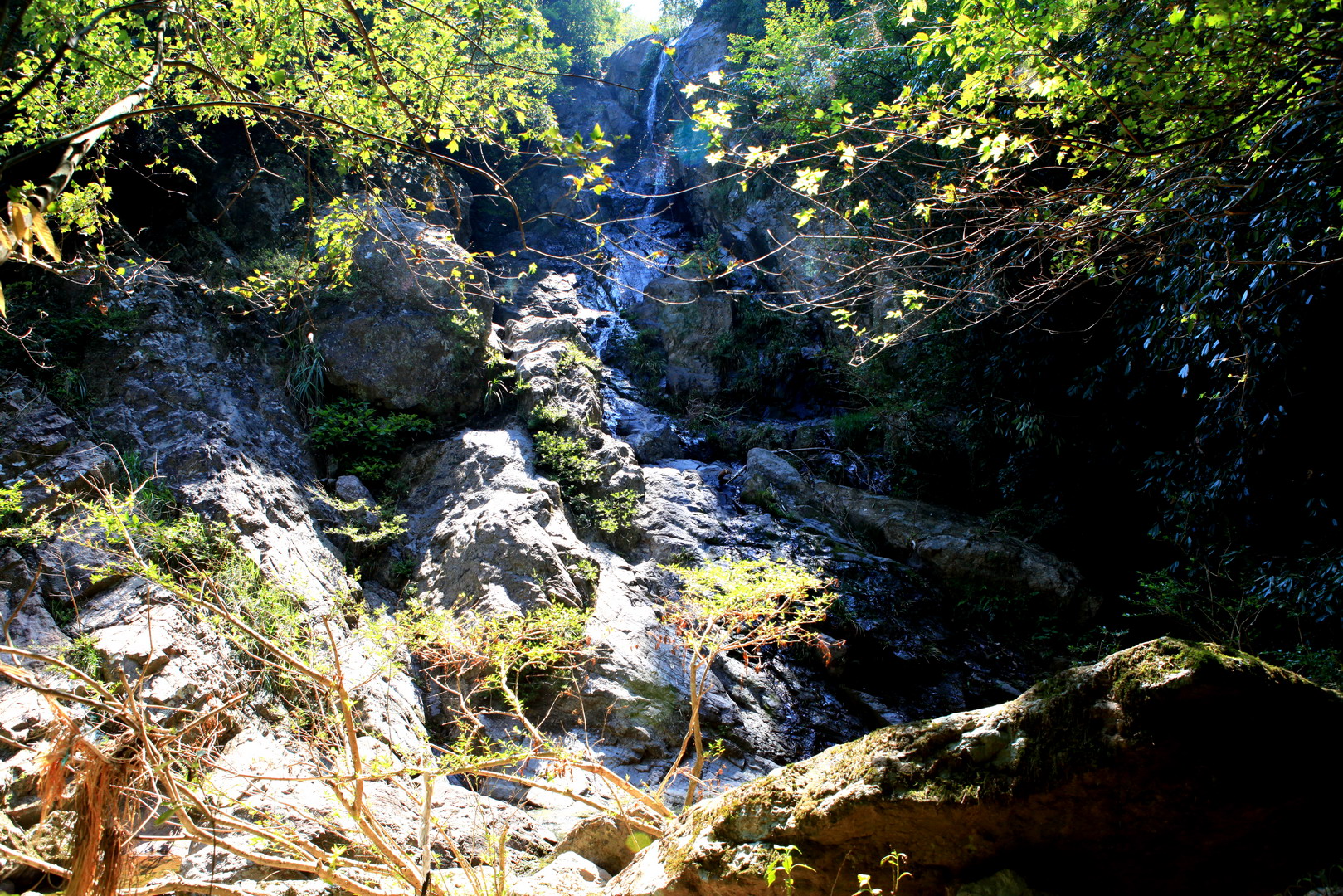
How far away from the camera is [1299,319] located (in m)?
5.37

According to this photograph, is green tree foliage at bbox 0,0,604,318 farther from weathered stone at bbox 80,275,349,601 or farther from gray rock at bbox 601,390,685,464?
gray rock at bbox 601,390,685,464

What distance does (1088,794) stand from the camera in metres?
1.73

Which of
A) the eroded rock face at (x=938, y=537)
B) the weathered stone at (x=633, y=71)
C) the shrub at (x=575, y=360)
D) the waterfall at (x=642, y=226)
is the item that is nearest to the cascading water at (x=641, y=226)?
the waterfall at (x=642, y=226)

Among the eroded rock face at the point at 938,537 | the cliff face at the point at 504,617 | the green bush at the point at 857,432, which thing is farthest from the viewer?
the green bush at the point at 857,432

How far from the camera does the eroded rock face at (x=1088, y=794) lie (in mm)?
1606

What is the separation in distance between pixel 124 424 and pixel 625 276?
10563 millimetres

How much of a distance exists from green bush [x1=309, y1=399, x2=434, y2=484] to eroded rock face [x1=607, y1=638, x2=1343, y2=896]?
7337mm

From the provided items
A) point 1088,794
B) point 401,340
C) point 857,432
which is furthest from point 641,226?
point 1088,794

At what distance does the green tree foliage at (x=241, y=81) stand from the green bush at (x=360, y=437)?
373cm

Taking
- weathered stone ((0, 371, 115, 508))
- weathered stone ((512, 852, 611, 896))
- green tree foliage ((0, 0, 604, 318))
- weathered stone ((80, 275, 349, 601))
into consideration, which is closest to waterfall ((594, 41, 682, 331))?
weathered stone ((80, 275, 349, 601))

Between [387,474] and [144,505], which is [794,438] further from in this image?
[144,505]

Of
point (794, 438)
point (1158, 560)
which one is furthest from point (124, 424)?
point (1158, 560)

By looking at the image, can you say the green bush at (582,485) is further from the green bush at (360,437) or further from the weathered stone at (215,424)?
the weathered stone at (215,424)

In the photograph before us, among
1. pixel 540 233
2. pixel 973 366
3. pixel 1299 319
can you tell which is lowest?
pixel 973 366
